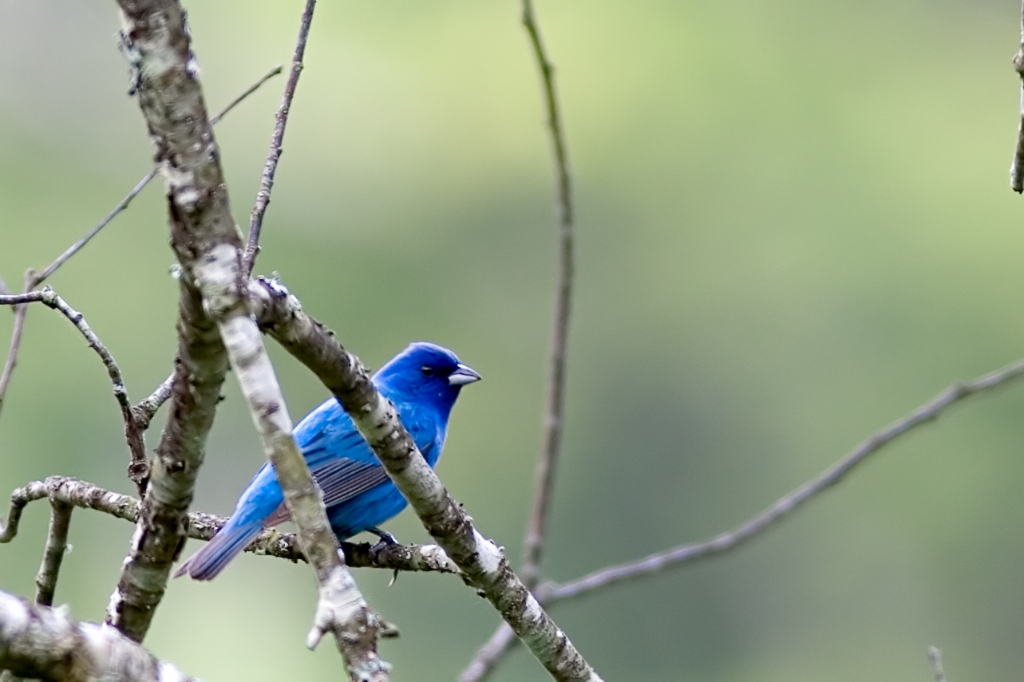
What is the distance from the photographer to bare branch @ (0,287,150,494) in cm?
262

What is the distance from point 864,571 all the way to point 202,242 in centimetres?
2135

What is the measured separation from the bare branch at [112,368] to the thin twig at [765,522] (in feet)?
4.42

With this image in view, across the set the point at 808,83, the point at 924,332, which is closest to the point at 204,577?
the point at 924,332

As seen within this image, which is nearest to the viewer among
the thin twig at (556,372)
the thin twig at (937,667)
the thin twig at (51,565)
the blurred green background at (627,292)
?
the thin twig at (937,667)

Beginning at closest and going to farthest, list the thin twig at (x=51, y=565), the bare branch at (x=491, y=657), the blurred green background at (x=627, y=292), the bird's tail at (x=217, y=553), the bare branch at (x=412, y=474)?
1. the bare branch at (x=412, y=474)
2. the thin twig at (x=51, y=565)
3. the bare branch at (x=491, y=657)
4. the bird's tail at (x=217, y=553)
5. the blurred green background at (x=627, y=292)

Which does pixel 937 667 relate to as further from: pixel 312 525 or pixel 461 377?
pixel 461 377

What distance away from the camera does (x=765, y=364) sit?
2566cm

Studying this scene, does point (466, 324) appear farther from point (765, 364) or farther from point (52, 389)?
point (52, 389)

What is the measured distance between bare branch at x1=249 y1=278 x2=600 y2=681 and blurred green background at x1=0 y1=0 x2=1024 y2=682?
12.4 metres

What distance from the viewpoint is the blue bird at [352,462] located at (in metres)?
4.06

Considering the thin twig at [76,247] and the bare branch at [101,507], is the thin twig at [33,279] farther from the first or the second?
the bare branch at [101,507]

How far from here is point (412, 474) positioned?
8.43 ft

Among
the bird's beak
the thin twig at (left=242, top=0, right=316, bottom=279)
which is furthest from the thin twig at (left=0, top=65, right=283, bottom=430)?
the bird's beak

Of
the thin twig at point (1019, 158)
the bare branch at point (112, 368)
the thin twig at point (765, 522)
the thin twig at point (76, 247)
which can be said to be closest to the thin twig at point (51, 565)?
the bare branch at point (112, 368)
